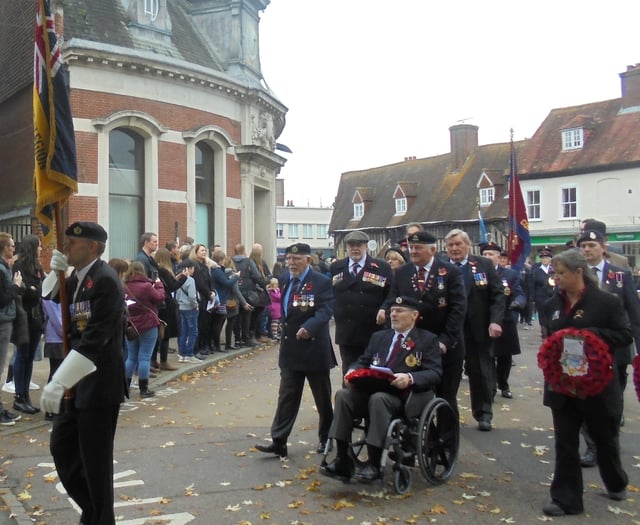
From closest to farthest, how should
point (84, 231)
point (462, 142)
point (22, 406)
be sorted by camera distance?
point (84, 231), point (22, 406), point (462, 142)

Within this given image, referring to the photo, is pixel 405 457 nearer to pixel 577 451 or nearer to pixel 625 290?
pixel 577 451

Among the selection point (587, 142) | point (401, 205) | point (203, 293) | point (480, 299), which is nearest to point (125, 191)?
point (203, 293)

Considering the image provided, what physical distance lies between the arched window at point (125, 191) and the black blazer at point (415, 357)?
15.8m

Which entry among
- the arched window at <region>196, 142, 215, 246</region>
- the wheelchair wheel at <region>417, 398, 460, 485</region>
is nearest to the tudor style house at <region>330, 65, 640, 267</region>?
the arched window at <region>196, 142, 215, 246</region>

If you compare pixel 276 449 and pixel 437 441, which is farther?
pixel 276 449

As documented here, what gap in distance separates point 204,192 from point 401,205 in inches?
1071

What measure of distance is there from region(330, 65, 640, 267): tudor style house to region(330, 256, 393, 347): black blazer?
29.7m

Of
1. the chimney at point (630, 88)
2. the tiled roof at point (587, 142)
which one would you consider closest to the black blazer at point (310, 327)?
the tiled roof at point (587, 142)

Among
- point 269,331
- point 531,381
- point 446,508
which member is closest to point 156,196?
point 269,331

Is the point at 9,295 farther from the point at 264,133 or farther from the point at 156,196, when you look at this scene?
the point at 264,133

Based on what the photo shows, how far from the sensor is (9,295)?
7637 mm

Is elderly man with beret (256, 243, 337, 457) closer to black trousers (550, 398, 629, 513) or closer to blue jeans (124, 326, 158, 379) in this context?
black trousers (550, 398, 629, 513)

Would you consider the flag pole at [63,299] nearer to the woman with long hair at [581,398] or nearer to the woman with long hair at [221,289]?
the woman with long hair at [581,398]

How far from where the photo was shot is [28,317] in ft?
27.6
